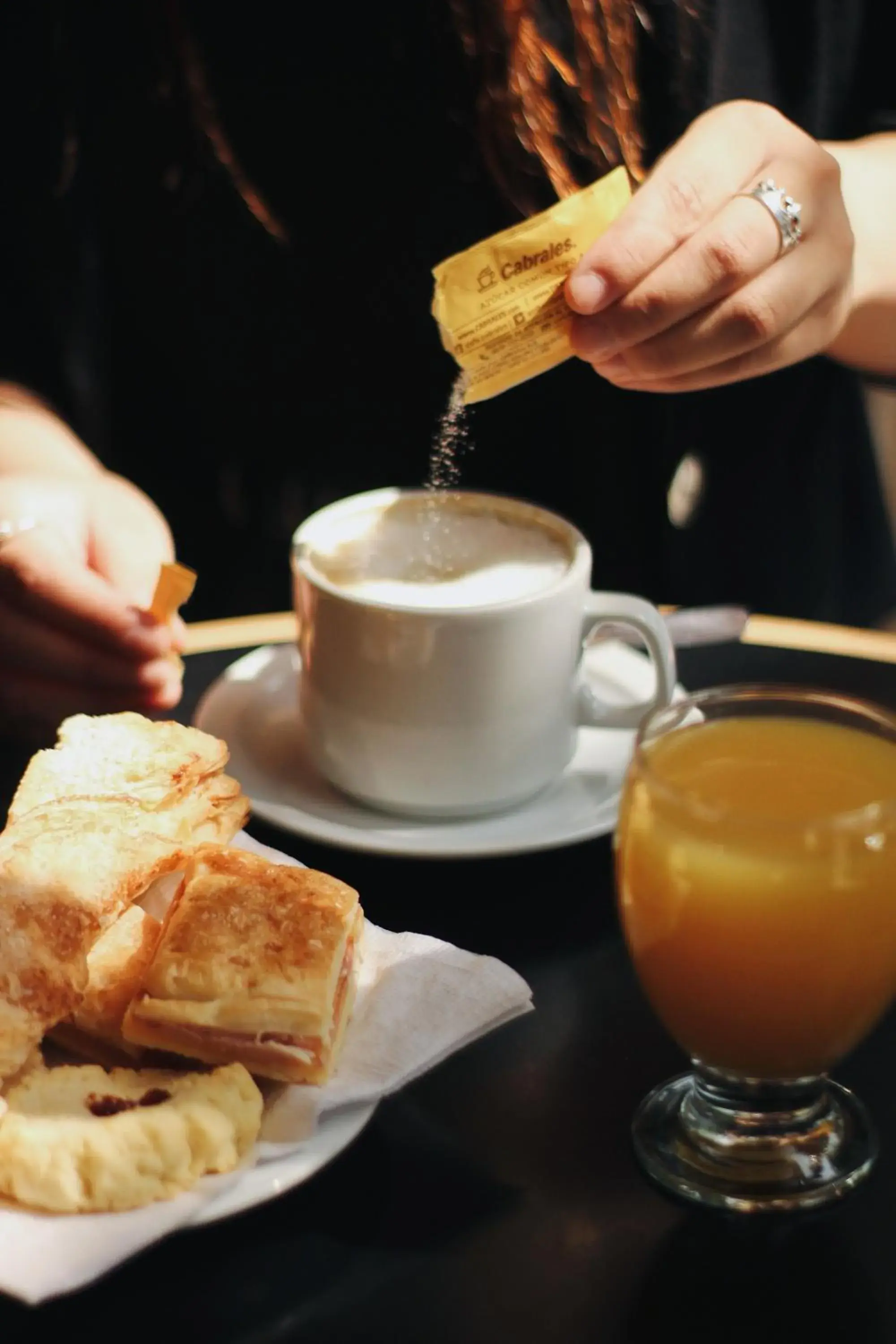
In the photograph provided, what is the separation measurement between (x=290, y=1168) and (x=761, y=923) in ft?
0.81

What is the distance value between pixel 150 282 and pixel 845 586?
897 mm

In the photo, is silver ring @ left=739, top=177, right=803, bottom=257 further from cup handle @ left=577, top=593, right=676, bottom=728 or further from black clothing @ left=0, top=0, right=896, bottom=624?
black clothing @ left=0, top=0, right=896, bottom=624

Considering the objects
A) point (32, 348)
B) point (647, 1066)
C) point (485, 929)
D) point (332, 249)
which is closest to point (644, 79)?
point (332, 249)

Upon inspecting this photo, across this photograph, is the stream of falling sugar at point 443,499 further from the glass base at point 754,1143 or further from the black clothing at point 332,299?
the glass base at point 754,1143

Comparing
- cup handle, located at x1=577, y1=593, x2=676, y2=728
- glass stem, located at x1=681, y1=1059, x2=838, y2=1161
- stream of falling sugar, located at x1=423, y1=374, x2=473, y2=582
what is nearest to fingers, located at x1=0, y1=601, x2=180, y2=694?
stream of falling sugar, located at x1=423, y1=374, x2=473, y2=582

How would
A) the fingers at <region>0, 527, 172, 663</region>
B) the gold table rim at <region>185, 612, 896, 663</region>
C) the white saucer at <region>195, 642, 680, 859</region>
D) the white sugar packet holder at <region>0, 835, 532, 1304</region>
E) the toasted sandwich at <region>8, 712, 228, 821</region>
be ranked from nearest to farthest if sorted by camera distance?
the white sugar packet holder at <region>0, 835, 532, 1304</region>, the toasted sandwich at <region>8, 712, 228, 821</region>, the white saucer at <region>195, 642, 680, 859</region>, the fingers at <region>0, 527, 172, 663</region>, the gold table rim at <region>185, 612, 896, 663</region>

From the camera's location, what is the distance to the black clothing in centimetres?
150

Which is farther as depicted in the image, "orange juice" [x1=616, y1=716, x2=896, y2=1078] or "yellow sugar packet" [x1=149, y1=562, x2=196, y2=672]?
"yellow sugar packet" [x1=149, y1=562, x2=196, y2=672]

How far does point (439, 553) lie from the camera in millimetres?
1139

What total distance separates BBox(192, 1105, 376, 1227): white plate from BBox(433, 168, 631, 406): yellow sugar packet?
1.64ft

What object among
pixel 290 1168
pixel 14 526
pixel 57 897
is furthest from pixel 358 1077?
pixel 14 526

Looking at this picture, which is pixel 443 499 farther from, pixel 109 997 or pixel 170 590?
pixel 109 997

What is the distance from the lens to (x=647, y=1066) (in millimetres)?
830

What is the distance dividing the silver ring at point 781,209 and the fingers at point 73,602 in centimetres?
54
